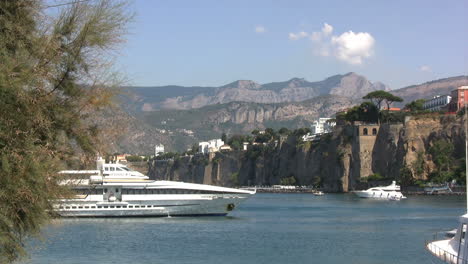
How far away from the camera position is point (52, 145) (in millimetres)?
8828

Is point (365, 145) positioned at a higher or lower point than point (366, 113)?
lower

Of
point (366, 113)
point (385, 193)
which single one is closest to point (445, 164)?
point (385, 193)

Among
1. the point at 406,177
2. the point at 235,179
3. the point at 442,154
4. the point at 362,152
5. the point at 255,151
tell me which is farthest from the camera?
the point at 235,179

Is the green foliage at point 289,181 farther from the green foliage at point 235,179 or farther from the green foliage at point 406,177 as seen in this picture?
the green foliage at point 406,177

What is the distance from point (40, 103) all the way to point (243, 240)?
30.9 meters

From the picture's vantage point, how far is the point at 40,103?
851cm

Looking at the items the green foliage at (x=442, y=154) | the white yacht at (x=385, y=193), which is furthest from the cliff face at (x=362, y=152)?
the white yacht at (x=385, y=193)

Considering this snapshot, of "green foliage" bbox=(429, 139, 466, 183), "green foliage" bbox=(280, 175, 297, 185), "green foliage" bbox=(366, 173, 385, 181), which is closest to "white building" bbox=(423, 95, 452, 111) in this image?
"green foliage" bbox=(280, 175, 297, 185)

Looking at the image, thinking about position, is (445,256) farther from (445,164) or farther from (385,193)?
(445,164)

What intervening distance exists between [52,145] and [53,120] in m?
0.29

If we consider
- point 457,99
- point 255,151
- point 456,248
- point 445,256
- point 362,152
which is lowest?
point 445,256

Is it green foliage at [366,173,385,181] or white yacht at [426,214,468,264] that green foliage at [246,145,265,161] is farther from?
white yacht at [426,214,468,264]

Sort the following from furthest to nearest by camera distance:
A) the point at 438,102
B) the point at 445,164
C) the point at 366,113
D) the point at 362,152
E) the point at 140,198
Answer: the point at 438,102, the point at 366,113, the point at 362,152, the point at 445,164, the point at 140,198

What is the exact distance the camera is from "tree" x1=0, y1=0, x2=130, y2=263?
8086 mm
